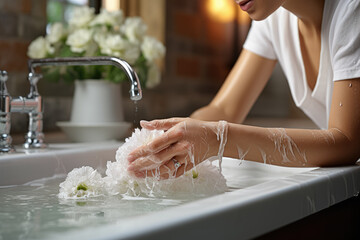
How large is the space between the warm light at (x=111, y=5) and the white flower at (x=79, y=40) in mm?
754

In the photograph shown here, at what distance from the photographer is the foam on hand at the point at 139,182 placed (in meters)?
0.92

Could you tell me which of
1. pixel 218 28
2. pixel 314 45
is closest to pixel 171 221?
pixel 314 45

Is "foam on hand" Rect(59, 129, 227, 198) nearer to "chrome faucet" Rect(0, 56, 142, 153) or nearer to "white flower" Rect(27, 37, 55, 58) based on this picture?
"chrome faucet" Rect(0, 56, 142, 153)

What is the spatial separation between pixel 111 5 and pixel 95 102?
0.87 m

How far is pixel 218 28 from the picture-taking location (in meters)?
3.14

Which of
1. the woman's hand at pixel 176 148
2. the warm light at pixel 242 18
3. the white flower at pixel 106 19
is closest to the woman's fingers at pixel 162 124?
the woman's hand at pixel 176 148

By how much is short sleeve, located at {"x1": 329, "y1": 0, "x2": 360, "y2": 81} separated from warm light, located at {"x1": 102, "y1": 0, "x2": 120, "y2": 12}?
4.65 ft

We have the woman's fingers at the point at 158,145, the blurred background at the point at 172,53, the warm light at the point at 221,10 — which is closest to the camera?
the woman's fingers at the point at 158,145

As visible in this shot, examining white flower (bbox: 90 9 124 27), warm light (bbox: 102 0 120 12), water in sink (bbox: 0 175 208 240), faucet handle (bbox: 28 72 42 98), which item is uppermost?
warm light (bbox: 102 0 120 12)

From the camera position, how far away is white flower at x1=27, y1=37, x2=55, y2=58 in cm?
163

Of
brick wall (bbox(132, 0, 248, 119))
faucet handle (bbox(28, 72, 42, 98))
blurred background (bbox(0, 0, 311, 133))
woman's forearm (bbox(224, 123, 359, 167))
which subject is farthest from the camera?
brick wall (bbox(132, 0, 248, 119))

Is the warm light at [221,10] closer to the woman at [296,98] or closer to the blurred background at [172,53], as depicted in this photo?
the blurred background at [172,53]

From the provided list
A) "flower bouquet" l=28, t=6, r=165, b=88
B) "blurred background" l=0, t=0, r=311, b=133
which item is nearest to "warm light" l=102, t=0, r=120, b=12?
"blurred background" l=0, t=0, r=311, b=133

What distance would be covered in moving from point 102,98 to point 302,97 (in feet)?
2.06
